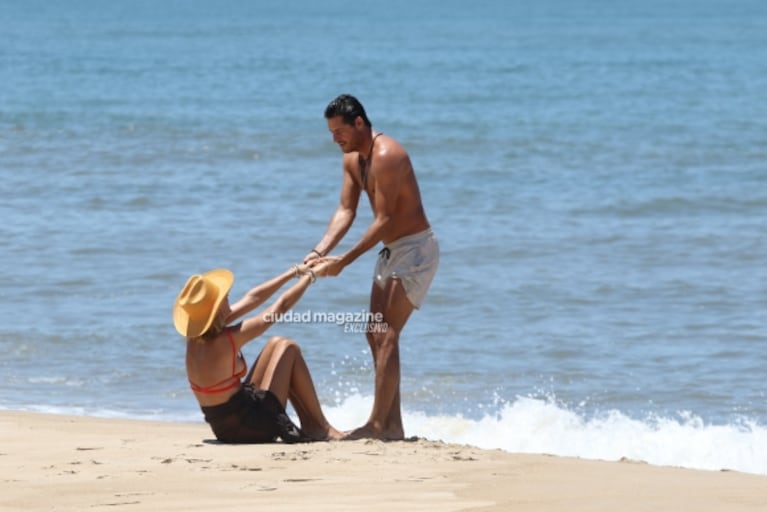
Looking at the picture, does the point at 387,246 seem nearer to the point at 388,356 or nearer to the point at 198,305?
the point at 388,356

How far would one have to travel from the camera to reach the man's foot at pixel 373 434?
19.8 ft

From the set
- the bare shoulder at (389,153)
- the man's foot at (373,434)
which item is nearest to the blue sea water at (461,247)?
the man's foot at (373,434)

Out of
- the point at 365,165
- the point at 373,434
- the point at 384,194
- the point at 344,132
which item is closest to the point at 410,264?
the point at 384,194

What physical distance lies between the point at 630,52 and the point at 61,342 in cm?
3897

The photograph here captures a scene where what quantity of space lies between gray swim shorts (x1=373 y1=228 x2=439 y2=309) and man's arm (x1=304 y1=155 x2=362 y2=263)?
0.75 ft

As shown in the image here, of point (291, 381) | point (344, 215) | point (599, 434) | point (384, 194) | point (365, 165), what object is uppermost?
point (365, 165)

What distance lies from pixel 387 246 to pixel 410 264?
0.44 feet

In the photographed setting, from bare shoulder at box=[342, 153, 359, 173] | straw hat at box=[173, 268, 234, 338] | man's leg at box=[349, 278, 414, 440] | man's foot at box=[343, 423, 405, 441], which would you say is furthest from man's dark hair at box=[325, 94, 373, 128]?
man's foot at box=[343, 423, 405, 441]

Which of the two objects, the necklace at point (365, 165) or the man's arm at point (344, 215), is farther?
the man's arm at point (344, 215)

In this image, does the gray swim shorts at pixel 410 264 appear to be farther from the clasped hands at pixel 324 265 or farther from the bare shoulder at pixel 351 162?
the bare shoulder at pixel 351 162

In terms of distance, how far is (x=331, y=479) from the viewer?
4.95 metres

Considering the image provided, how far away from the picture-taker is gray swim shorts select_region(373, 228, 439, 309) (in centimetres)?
614

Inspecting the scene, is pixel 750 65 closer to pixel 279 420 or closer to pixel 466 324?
pixel 466 324

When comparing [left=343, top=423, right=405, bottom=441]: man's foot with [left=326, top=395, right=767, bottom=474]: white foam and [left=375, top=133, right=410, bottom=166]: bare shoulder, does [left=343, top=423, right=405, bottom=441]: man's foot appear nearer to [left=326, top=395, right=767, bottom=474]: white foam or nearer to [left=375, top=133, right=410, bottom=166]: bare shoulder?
[left=326, top=395, right=767, bottom=474]: white foam
